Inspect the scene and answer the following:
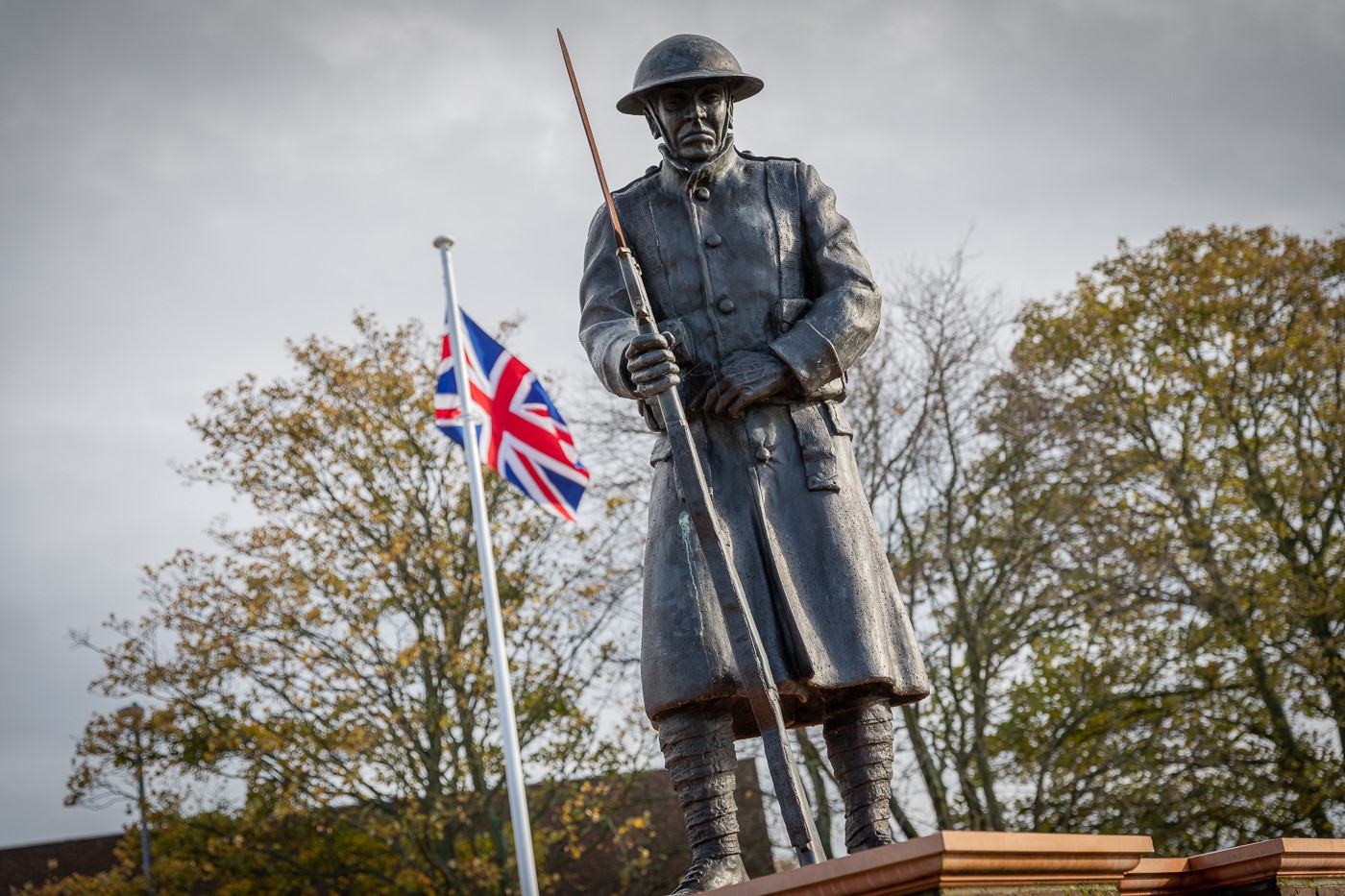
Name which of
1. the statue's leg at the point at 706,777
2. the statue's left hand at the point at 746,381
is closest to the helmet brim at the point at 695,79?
the statue's left hand at the point at 746,381

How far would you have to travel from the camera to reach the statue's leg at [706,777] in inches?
156

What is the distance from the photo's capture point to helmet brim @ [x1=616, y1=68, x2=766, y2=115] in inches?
175

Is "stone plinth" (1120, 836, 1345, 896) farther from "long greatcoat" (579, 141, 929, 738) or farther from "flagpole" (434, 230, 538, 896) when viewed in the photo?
"flagpole" (434, 230, 538, 896)

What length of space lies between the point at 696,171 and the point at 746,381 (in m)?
0.75

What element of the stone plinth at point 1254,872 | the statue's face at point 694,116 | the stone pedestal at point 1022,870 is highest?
the statue's face at point 694,116

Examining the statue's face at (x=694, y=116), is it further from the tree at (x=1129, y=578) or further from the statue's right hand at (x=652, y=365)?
the tree at (x=1129, y=578)

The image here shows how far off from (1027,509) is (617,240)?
14.9 m

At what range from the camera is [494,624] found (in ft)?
45.6

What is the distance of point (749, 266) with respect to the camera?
14.9 feet

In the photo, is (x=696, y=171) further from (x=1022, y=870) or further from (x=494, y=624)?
(x=494, y=624)

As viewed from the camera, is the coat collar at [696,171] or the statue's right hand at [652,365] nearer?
the statue's right hand at [652,365]

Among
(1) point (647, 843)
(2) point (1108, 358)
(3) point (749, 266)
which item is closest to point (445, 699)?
(1) point (647, 843)

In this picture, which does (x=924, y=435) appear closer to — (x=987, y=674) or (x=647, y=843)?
(x=987, y=674)

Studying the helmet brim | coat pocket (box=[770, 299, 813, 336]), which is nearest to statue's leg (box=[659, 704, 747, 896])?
coat pocket (box=[770, 299, 813, 336])
